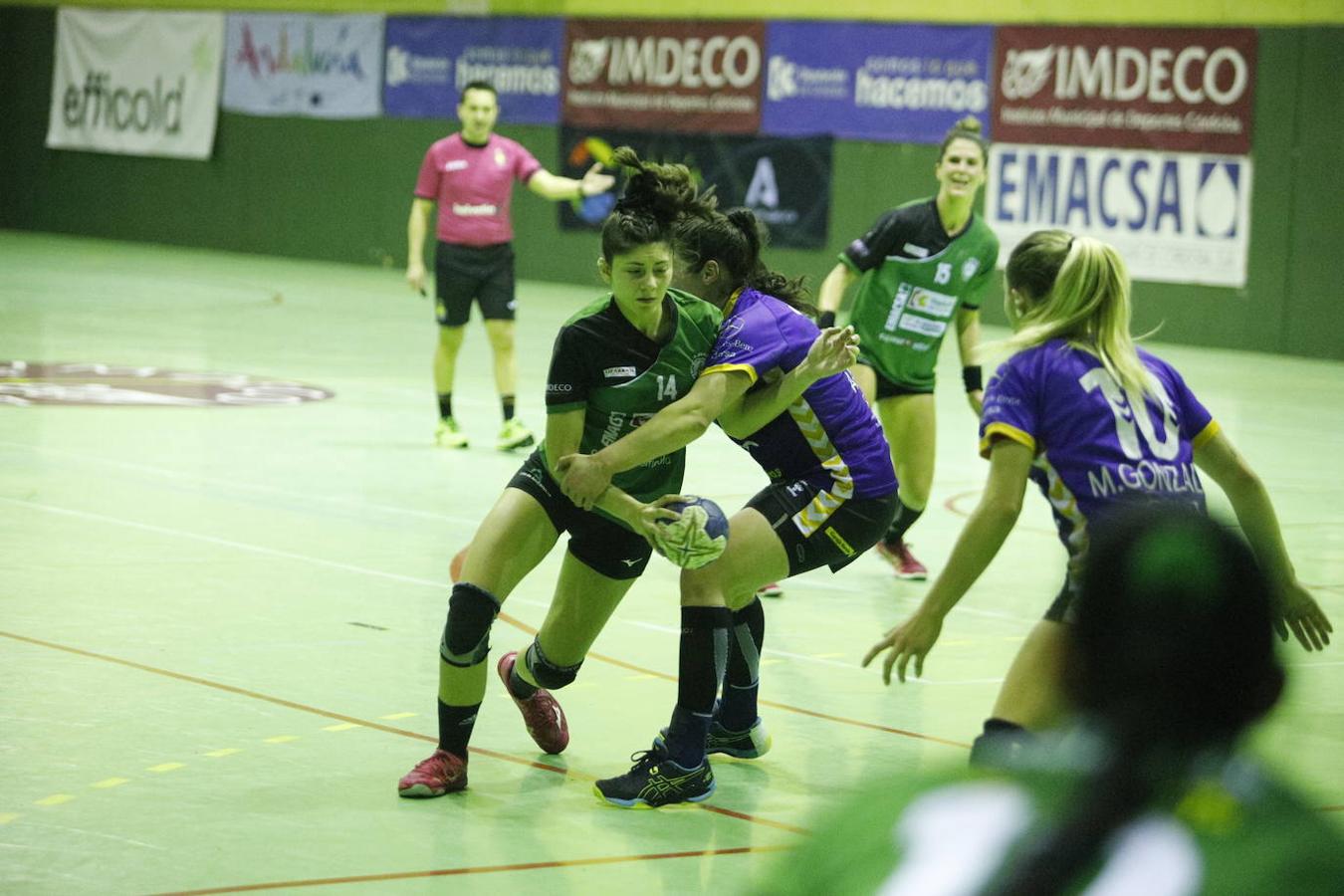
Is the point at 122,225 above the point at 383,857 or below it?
above

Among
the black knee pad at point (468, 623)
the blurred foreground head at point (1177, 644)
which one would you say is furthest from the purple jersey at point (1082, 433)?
the blurred foreground head at point (1177, 644)


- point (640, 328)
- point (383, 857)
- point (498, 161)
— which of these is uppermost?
point (498, 161)

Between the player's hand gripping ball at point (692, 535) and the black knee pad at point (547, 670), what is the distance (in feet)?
2.18

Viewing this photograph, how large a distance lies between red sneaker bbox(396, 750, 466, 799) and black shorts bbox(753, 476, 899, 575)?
1.08 meters

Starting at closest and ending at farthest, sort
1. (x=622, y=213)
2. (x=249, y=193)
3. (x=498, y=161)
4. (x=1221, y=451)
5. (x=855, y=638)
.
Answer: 1. (x=1221, y=451)
2. (x=622, y=213)
3. (x=855, y=638)
4. (x=498, y=161)
5. (x=249, y=193)

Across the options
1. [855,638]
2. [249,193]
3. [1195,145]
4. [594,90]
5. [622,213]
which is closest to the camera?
[622,213]

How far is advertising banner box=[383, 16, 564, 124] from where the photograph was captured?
992 inches

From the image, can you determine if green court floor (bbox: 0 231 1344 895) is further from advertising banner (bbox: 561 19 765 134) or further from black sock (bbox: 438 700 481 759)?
advertising banner (bbox: 561 19 765 134)

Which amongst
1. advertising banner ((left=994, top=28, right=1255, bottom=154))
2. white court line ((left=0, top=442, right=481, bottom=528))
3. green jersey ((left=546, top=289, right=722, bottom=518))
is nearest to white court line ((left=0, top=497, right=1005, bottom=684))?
white court line ((left=0, top=442, right=481, bottom=528))

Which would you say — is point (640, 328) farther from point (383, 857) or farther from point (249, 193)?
point (249, 193)

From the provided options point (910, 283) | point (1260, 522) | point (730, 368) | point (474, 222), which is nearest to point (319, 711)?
point (730, 368)

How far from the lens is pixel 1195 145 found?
1975 centimetres

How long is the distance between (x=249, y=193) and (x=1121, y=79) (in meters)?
13.2

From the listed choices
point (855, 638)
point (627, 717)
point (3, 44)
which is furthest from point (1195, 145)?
point (3, 44)
